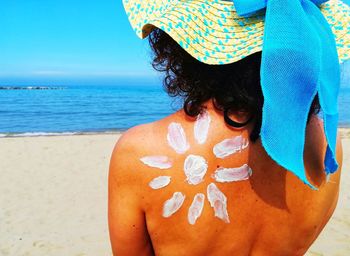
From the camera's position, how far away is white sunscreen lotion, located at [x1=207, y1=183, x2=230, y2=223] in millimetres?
1070

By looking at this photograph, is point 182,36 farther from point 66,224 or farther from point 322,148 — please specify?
point 66,224

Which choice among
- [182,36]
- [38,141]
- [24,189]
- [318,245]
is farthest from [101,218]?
[38,141]

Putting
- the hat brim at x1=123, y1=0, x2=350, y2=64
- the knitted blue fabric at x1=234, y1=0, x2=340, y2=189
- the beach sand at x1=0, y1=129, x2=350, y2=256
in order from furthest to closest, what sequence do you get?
the beach sand at x1=0, y1=129, x2=350, y2=256
the hat brim at x1=123, y1=0, x2=350, y2=64
the knitted blue fabric at x1=234, y1=0, x2=340, y2=189

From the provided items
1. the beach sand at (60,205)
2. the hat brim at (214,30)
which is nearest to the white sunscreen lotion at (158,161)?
the hat brim at (214,30)

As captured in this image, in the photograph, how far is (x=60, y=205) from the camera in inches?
209

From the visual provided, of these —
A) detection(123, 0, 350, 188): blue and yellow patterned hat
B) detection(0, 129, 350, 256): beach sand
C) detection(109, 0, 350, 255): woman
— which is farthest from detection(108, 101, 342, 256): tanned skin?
detection(0, 129, 350, 256): beach sand

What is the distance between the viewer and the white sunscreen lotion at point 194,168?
1043mm

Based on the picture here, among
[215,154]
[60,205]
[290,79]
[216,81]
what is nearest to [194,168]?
[215,154]

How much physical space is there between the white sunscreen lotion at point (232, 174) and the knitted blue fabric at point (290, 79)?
210 millimetres

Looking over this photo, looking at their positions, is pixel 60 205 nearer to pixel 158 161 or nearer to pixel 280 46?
pixel 158 161

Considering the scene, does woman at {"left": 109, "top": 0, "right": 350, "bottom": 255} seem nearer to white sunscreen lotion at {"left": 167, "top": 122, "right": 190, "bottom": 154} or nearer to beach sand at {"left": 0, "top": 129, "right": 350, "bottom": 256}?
white sunscreen lotion at {"left": 167, "top": 122, "right": 190, "bottom": 154}

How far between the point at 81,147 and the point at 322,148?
27.2 feet

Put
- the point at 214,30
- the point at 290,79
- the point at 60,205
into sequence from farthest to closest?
the point at 60,205 < the point at 214,30 < the point at 290,79

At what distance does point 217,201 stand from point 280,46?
1.64 feet
